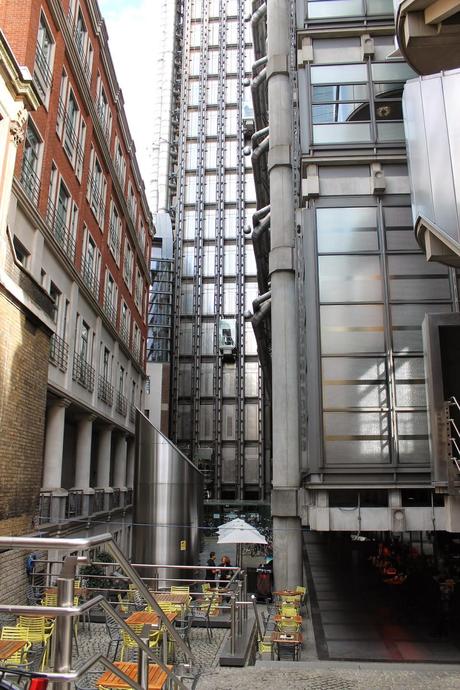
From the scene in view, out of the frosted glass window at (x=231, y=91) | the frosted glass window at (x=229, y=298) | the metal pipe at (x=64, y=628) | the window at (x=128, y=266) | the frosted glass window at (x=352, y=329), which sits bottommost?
the metal pipe at (x=64, y=628)

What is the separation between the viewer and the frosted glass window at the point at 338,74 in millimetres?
19844

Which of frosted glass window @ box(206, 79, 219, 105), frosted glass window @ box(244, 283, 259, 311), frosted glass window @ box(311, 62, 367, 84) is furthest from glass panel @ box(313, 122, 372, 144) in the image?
frosted glass window @ box(206, 79, 219, 105)

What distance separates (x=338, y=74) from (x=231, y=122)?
5354 cm

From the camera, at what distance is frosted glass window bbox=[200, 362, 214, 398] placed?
2554 inches

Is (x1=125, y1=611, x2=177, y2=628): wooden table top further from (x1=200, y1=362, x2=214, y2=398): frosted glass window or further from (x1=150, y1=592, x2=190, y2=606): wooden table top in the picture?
(x1=200, y1=362, x2=214, y2=398): frosted glass window

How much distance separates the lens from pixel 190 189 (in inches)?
2734

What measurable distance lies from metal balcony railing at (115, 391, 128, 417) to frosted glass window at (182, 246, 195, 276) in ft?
101

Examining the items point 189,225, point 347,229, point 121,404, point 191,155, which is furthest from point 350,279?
point 191,155

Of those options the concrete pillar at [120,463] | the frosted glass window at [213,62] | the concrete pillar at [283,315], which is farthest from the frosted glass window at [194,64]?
the concrete pillar at [120,463]

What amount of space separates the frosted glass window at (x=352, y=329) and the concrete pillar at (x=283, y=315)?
4.32m

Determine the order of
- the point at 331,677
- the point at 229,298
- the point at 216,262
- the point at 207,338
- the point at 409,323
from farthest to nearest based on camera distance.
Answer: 1. the point at 216,262
2. the point at 207,338
3. the point at 229,298
4. the point at 409,323
5. the point at 331,677

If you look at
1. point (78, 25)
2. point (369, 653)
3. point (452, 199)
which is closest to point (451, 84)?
point (452, 199)

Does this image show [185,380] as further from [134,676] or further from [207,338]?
[134,676]

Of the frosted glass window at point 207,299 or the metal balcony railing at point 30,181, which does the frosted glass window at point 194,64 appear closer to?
the frosted glass window at point 207,299
